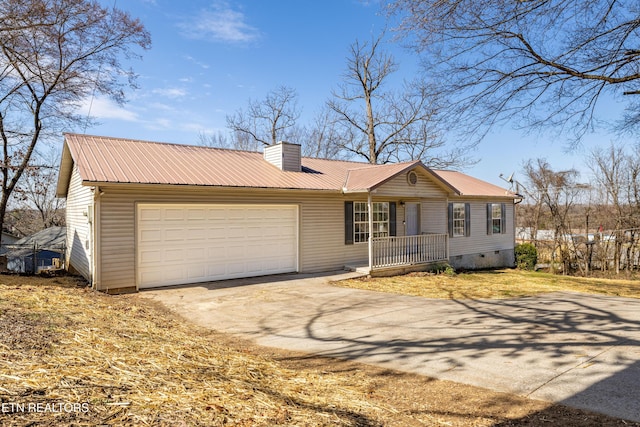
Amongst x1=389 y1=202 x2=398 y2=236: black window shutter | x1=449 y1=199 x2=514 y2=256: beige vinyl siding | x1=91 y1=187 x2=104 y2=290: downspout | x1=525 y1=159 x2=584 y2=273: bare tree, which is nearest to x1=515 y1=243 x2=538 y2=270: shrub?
x1=449 y1=199 x2=514 y2=256: beige vinyl siding

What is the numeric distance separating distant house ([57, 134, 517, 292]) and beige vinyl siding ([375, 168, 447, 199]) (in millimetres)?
36

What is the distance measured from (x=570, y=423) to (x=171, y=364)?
371 cm

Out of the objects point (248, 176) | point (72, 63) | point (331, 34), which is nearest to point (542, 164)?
point (331, 34)

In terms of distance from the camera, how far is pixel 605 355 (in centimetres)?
492

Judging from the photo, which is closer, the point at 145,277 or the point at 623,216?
the point at 145,277

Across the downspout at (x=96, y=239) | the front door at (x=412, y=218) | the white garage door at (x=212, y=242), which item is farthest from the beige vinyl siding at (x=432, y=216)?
the downspout at (x=96, y=239)

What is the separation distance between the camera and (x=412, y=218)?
1534 centimetres

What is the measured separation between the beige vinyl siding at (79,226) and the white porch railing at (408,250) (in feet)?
26.6

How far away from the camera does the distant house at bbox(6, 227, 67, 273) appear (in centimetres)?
1519

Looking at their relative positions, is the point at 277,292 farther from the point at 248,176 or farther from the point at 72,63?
the point at 72,63

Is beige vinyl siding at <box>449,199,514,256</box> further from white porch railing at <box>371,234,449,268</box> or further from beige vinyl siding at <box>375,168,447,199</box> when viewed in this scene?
beige vinyl siding at <box>375,168,447,199</box>

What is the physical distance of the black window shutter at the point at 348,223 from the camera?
1320cm

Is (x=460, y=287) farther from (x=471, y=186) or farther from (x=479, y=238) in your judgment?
(x=471, y=186)

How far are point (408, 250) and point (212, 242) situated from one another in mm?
6880
